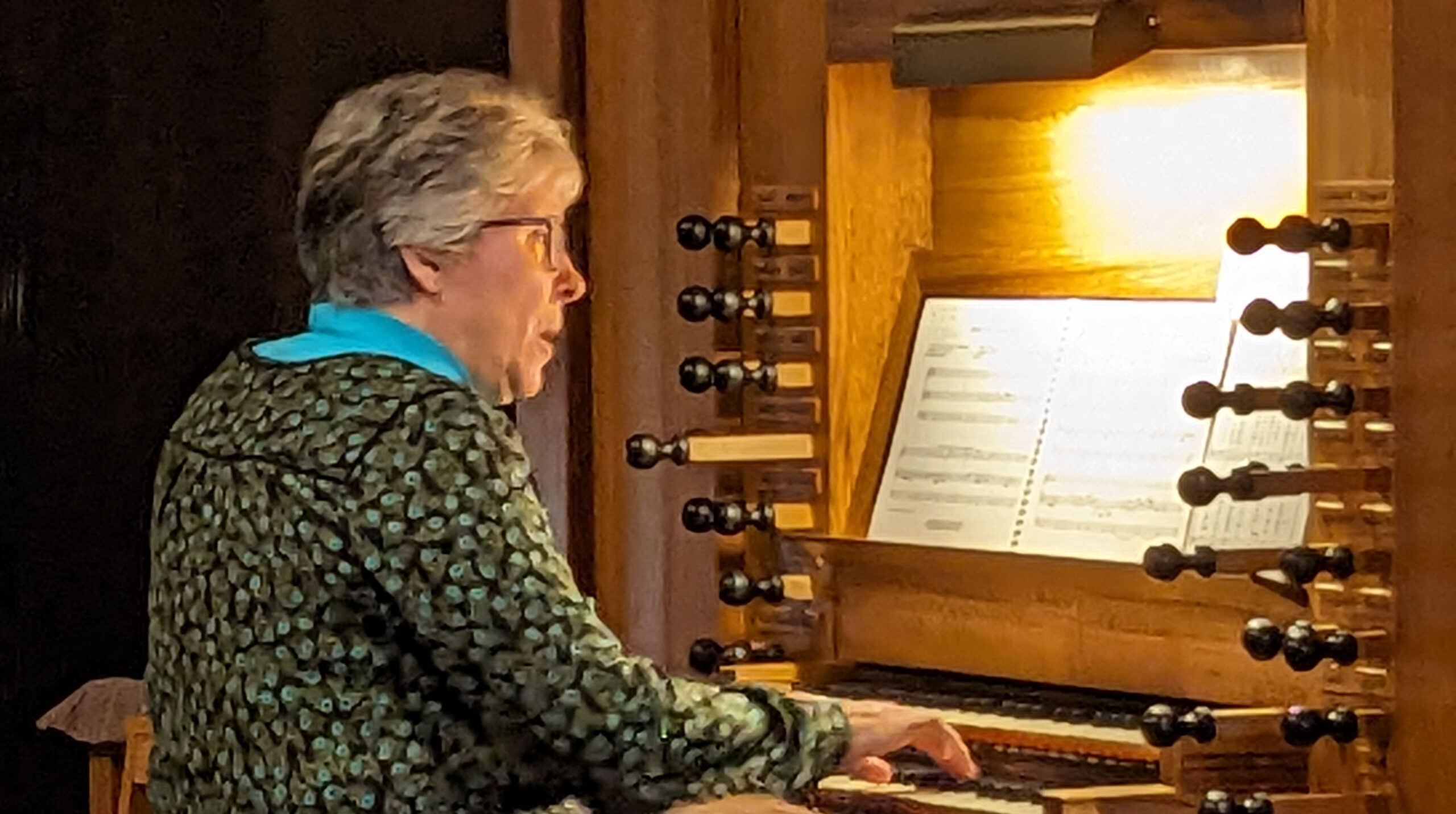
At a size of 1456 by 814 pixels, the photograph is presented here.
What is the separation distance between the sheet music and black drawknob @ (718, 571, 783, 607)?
1.86 feet


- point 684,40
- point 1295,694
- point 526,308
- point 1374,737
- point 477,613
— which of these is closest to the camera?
point 477,613

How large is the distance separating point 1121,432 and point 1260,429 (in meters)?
0.20

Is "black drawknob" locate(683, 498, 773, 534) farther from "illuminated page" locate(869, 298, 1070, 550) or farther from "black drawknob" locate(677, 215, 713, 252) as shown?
"black drawknob" locate(677, 215, 713, 252)

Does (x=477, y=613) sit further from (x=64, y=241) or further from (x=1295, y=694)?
(x=64, y=241)

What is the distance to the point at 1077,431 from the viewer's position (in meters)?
3.04

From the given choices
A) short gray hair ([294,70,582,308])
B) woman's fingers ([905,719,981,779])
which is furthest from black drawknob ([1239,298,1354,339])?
short gray hair ([294,70,582,308])

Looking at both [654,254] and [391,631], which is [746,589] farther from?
[391,631]

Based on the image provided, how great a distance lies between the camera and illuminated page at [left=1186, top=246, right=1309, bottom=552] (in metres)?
2.80

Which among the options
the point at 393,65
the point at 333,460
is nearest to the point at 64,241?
the point at 393,65

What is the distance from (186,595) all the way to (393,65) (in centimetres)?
210

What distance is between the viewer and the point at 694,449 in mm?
3176

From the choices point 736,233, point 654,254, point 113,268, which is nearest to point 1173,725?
point 736,233

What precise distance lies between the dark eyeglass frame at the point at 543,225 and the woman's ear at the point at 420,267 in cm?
6

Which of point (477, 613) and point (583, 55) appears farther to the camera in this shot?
point (583, 55)
